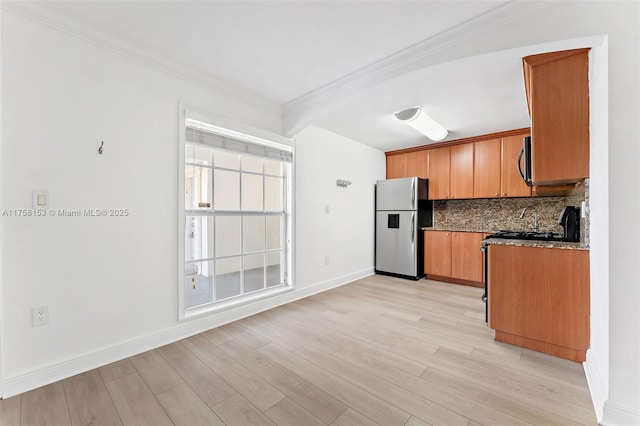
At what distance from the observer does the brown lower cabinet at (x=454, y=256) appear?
413 centimetres

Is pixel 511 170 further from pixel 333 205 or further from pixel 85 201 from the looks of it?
pixel 85 201

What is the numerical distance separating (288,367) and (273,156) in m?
2.23

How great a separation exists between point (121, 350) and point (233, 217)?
1482 millimetres

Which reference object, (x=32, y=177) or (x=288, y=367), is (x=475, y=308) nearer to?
(x=288, y=367)

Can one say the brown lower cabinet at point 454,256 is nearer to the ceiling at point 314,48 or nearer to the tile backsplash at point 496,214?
the tile backsplash at point 496,214

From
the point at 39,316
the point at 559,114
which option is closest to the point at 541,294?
the point at 559,114

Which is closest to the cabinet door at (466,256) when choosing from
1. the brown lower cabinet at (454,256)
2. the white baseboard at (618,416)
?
the brown lower cabinet at (454,256)

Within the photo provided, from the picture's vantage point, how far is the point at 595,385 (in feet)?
5.32

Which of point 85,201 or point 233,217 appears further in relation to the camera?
point 233,217

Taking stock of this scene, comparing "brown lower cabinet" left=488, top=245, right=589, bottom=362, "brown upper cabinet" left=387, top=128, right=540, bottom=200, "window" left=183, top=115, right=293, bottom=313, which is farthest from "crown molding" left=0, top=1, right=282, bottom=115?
"brown upper cabinet" left=387, top=128, right=540, bottom=200

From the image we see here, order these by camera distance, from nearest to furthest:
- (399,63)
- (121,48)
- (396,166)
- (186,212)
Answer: (121,48) < (399,63) < (186,212) < (396,166)

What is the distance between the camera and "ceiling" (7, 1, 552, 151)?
1.71 metres

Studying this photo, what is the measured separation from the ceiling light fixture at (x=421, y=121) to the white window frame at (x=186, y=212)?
1426mm

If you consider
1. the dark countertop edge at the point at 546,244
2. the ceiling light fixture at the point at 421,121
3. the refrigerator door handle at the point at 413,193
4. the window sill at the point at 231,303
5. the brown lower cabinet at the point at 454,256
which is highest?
the ceiling light fixture at the point at 421,121
